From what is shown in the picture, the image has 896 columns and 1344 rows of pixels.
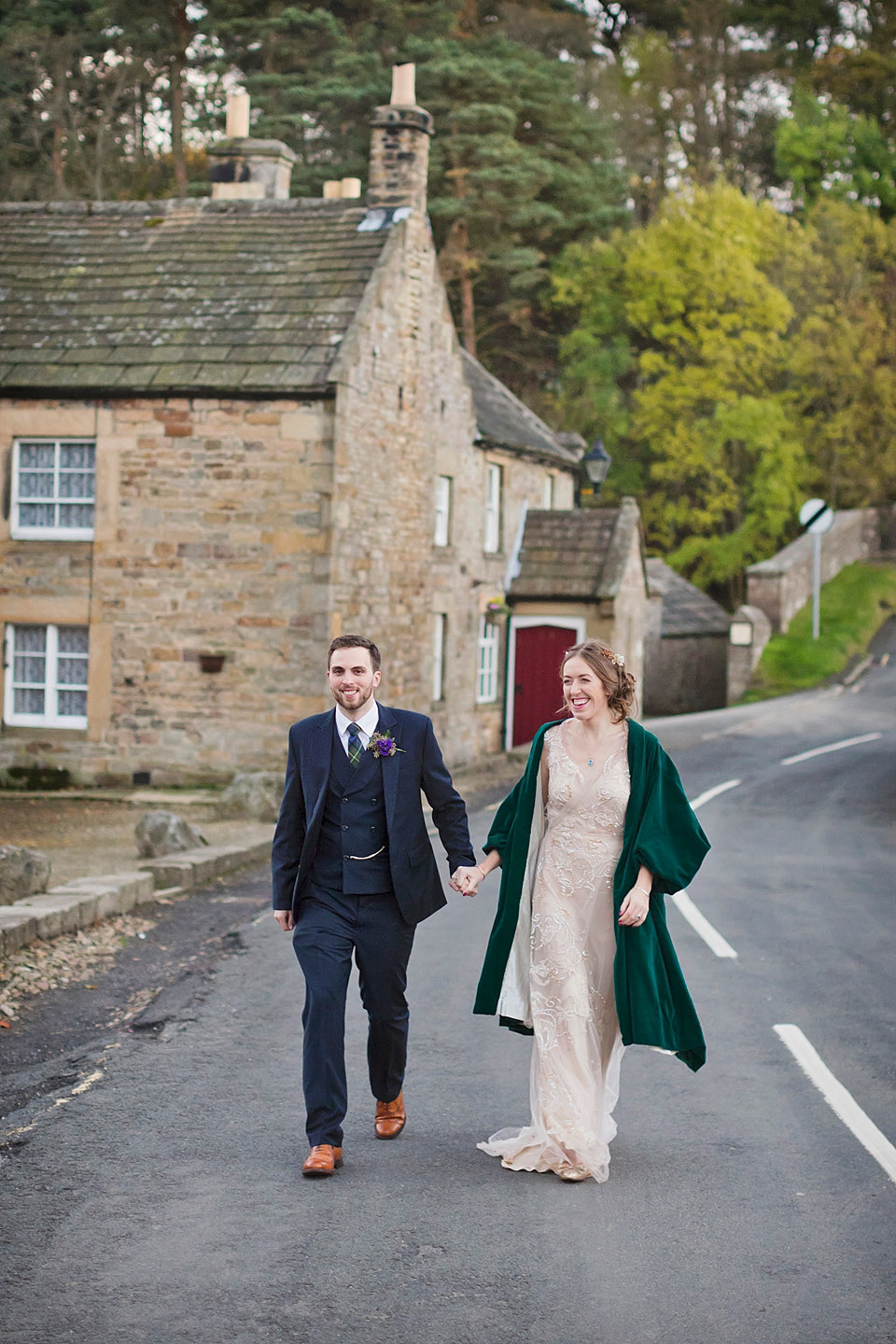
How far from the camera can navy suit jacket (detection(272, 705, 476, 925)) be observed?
19.2ft

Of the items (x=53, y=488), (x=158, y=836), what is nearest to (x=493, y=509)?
(x=53, y=488)

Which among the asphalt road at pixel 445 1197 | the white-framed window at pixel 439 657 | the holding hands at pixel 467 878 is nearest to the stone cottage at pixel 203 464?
the white-framed window at pixel 439 657

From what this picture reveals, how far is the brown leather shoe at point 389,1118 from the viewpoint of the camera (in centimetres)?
612

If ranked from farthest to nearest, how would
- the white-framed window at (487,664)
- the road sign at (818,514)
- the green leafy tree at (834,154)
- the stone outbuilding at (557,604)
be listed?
the green leafy tree at (834,154), the road sign at (818,514), the stone outbuilding at (557,604), the white-framed window at (487,664)

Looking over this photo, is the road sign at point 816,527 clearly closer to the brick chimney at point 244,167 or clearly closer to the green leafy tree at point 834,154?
the green leafy tree at point 834,154

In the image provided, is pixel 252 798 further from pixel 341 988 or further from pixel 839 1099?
pixel 341 988

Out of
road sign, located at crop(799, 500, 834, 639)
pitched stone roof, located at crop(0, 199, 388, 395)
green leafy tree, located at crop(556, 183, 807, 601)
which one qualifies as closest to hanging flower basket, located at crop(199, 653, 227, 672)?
pitched stone roof, located at crop(0, 199, 388, 395)

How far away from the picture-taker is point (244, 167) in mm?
23625

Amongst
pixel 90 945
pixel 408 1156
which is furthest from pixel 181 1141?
pixel 90 945

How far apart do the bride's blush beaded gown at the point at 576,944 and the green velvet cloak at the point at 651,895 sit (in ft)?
0.25

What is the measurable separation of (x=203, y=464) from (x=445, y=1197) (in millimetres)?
15203

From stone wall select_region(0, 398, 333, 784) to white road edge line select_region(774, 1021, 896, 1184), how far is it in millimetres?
11919

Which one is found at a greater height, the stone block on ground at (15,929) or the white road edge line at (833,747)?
the white road edge line at (833,747)

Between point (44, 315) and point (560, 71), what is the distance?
2628cm
